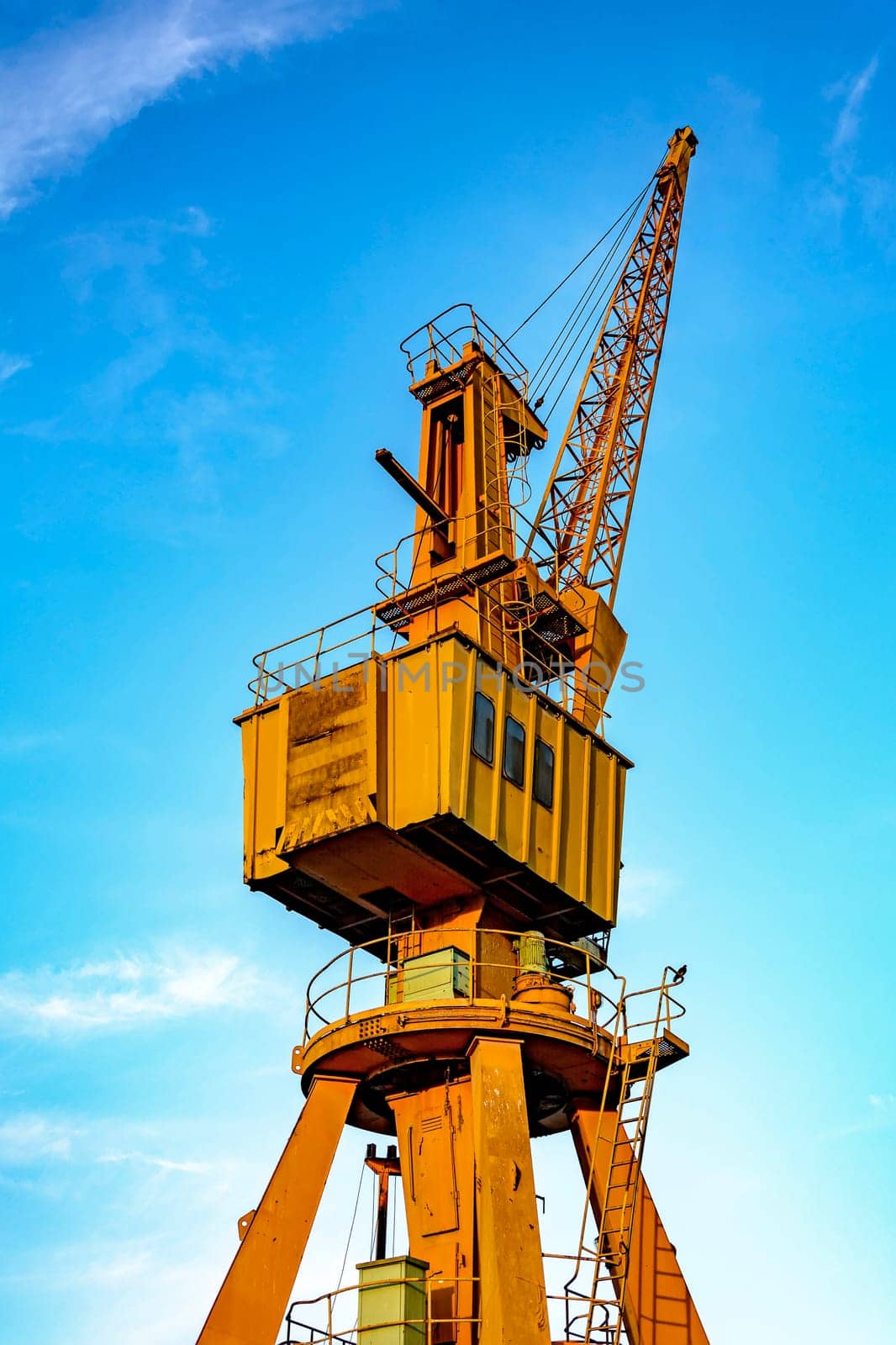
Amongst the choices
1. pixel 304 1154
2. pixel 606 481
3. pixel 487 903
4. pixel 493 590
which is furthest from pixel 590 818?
pixel 606 481

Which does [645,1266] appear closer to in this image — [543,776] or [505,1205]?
[505,1205]

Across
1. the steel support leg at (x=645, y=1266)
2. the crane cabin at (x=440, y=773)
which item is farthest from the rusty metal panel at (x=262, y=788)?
the steel support leg at (x=645, y=1266)

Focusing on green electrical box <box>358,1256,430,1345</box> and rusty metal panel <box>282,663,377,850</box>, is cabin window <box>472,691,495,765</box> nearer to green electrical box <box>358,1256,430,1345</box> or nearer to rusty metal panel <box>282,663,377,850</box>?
rusty metal panel <box>282,663,377,850</box>

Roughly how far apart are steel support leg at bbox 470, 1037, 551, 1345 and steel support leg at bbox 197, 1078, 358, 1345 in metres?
2.84

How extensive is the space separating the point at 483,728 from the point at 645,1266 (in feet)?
29.7

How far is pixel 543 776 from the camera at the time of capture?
2978 cm

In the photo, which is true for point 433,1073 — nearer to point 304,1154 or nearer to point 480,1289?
point 304,1154

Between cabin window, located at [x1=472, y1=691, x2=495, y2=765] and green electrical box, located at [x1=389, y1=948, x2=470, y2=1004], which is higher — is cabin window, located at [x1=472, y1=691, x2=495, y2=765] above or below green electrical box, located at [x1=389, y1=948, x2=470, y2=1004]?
above

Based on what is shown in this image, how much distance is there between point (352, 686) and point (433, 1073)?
6.63 meters

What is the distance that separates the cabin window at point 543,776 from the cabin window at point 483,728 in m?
1.25

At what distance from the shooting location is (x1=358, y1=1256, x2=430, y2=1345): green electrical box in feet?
76.6

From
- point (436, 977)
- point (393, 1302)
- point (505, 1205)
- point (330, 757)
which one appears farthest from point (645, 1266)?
point (330, 757)

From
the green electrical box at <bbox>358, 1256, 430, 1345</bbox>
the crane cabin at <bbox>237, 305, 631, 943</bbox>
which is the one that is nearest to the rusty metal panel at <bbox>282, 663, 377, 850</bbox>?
the crane cabin at <bbox>237, 305, 631, 943</bbox>

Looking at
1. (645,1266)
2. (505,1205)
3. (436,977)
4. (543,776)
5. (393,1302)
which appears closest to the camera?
(393,1302)
